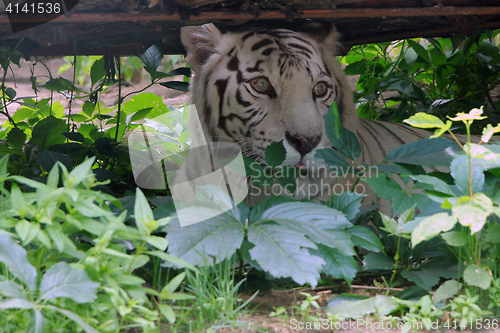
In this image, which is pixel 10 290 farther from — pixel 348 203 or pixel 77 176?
pixel 348 203

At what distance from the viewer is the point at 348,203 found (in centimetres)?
152

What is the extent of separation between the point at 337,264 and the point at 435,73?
2.83 metres

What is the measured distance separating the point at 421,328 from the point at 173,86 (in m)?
1.85

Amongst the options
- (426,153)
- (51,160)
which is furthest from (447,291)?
(51,160)

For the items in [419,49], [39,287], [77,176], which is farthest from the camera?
[419,49]

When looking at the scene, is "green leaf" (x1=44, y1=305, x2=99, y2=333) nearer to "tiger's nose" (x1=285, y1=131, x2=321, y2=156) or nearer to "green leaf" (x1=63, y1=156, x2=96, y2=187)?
"green leaf" (x1=63, y1=156, x2=96, y2=187)

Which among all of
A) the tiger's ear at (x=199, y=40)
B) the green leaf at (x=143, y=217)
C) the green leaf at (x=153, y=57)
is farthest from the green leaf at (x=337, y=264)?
the green leaf at (x=153, y=57)

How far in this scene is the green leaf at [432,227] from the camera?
1.17 m

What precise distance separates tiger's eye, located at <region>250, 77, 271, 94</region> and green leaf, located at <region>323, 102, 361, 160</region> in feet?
1.45

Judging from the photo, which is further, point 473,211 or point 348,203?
point 348,203

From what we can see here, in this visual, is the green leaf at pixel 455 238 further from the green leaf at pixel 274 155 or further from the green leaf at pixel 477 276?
the green leaf at pixel 274 155

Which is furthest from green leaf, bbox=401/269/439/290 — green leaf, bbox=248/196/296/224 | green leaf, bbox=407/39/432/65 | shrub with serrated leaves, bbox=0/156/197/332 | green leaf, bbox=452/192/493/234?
green leaf, bbox=407/39/432/65

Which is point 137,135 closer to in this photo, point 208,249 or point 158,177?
point 158,177

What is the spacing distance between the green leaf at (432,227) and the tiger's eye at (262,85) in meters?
1.03
